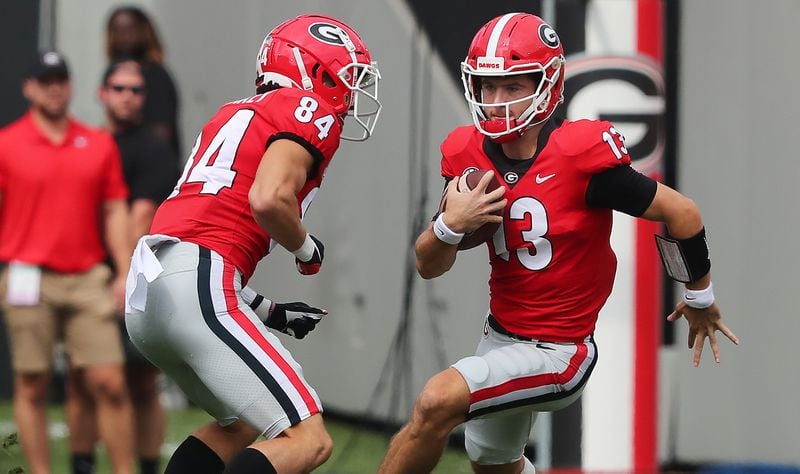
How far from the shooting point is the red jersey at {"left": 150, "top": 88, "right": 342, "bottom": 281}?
402 centimetres

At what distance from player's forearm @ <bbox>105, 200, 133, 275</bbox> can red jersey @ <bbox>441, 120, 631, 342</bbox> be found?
2107mm

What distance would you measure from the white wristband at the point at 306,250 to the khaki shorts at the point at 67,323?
2165 millimetres

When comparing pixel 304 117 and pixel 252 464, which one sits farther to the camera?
pixel 304 117

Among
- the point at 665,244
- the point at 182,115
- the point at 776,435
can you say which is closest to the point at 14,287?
the point at 182,115

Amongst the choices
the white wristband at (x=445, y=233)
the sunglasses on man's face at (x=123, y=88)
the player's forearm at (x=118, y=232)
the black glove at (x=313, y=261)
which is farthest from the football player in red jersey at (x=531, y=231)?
the sunglasses on man's face at (x=123, y=88)

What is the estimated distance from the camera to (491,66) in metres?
4.22

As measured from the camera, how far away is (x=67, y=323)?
6.04m

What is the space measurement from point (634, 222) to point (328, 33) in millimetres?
2070

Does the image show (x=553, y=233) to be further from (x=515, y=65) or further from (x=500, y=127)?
(x=515, y=65)

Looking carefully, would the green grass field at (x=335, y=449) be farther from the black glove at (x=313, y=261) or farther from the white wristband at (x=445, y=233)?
the white wristband at (x=445, y=233)

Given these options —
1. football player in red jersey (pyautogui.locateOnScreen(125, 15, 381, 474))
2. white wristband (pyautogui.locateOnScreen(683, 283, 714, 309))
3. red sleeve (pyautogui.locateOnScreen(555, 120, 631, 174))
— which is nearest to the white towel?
football player in red jersey (pyautogui.locateOnScreen(125, 15, 381, 474))

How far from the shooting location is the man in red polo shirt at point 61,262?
596 centimetres

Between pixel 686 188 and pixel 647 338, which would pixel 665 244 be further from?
pixel 686 188

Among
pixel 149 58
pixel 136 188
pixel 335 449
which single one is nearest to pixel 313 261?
pixel 136 188
